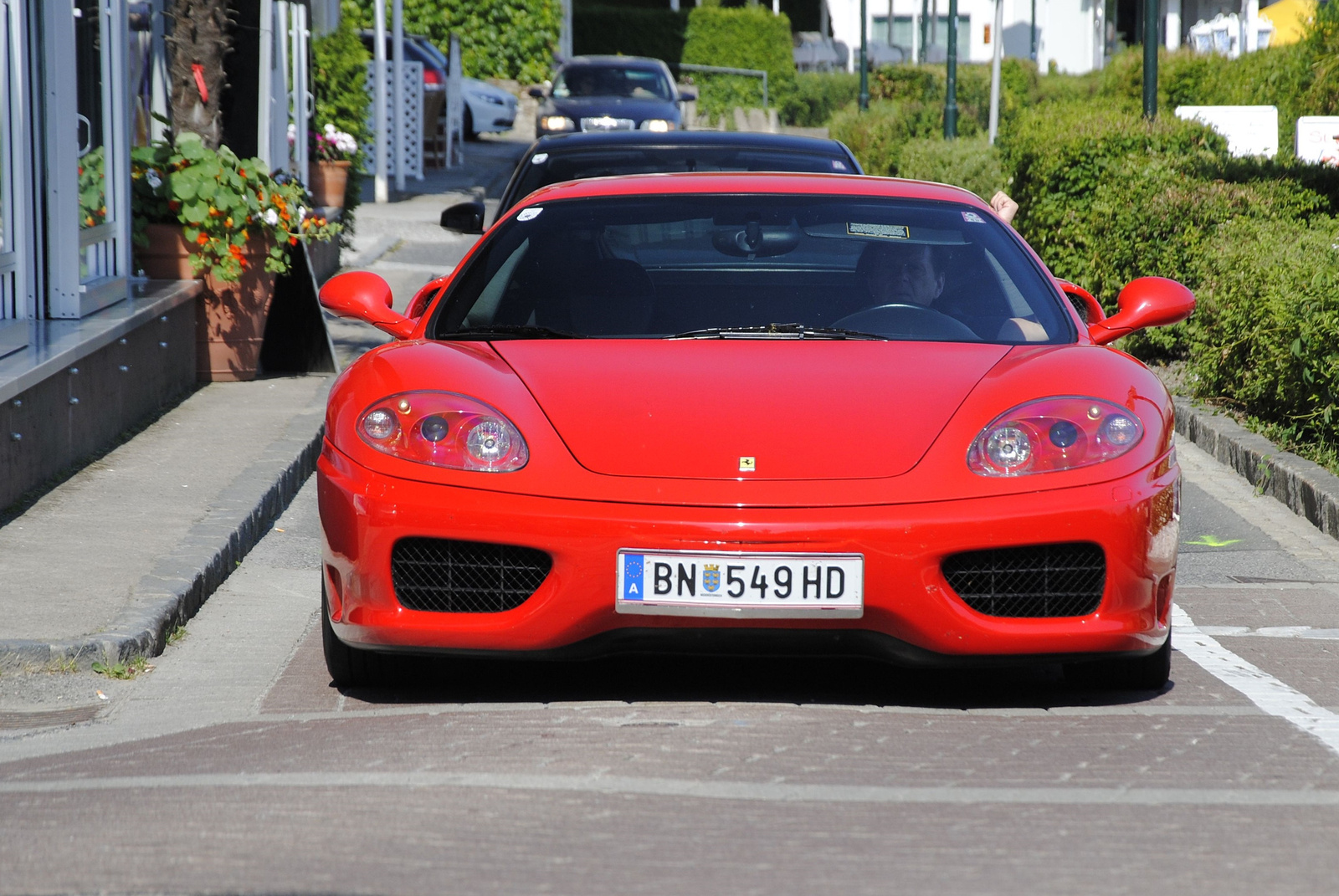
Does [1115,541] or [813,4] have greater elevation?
[813,4]

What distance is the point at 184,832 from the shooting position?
3.42m

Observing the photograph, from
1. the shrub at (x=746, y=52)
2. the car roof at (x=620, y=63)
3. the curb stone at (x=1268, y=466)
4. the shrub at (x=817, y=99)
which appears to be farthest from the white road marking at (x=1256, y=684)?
the shrub at (x=746, y=52)

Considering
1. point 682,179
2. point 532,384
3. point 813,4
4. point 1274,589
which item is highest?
point 813,4

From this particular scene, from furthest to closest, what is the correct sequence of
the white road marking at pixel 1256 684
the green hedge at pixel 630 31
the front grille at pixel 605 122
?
1. the green hedge at pixel 630 31
2. the front grille at pixel 605 122
3. the white road marking at pixel 1256 684

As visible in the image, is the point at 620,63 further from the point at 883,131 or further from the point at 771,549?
the point at 771,549

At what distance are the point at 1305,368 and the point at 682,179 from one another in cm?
377

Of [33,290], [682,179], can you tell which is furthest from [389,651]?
[33,290]

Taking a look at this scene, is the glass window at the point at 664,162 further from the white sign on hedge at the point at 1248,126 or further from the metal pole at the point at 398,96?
the metal pole at the point at 398,96

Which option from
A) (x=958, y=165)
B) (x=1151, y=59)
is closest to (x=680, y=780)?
(x=1151, y=59)

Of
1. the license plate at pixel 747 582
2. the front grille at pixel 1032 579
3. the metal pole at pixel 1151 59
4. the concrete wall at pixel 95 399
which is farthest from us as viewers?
the metal pole at pixel 1151 59

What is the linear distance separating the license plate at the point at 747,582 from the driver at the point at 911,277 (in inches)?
46.7

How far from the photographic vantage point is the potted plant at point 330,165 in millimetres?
17203

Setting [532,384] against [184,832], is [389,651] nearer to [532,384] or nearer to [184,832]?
[532,384]

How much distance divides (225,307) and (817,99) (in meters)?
40.8
